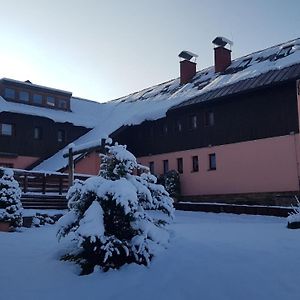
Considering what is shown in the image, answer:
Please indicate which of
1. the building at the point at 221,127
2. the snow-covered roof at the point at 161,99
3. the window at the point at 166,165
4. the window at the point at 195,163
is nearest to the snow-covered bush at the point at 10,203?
the building at the point at 221,127

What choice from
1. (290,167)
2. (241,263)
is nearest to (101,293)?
Result: (241,263)

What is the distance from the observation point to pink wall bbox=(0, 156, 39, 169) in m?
27.1

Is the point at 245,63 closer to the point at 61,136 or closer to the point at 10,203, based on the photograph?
the point at 61,136

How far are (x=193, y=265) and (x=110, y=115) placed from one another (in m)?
25.4

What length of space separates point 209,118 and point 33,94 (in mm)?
11664

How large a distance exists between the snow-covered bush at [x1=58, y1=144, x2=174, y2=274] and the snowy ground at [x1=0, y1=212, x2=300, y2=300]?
0.26 meters

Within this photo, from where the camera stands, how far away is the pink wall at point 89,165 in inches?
1059

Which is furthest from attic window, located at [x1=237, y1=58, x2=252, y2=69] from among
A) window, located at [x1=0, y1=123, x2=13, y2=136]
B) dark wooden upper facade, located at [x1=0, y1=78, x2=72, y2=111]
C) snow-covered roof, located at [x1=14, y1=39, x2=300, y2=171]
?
window, located at [x1=0, y1=123, x2=13, y2=136]

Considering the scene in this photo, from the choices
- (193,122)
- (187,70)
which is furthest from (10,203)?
(187,70)

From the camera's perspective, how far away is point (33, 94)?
2955 centimetres

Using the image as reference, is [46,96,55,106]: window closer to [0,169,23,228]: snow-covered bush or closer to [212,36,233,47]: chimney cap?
[212,36,233,47]: chimney cap

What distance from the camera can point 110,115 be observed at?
108ft

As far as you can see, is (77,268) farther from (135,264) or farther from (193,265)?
(193,265)

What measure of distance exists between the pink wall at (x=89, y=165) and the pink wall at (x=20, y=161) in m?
3.32
